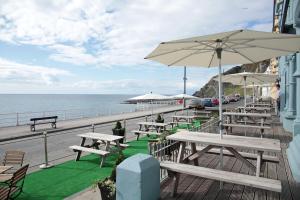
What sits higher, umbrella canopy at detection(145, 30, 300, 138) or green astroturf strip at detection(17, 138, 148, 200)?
umbrella canopy at detection(145, 30, 300, 138)

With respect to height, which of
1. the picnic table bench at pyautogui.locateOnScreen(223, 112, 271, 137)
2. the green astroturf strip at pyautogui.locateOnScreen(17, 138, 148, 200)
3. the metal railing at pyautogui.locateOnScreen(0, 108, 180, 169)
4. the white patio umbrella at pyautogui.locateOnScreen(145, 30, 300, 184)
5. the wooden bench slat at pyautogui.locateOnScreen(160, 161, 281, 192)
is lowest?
the green astroturf strip at pyautogui.locateOnScreen(17, 138, 148, 200)

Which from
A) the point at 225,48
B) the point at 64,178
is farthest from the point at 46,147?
the point at 225,48

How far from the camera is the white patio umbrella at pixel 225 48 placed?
16.3 feet

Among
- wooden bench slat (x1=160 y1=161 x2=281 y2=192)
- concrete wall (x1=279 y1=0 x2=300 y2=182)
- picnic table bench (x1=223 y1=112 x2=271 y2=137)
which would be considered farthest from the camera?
picnic table bench (x1=223 y1=112 x2=271 y2=137)

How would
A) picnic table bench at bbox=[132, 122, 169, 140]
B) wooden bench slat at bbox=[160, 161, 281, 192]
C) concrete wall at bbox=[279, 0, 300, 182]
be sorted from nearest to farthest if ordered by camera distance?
wooden bench slat at bbox=[160, 161, 281, 192]
concrete wall at bbox=[279, 0, 300, 182]
picnic table bench at bbox=[132, 122, 169, 140]

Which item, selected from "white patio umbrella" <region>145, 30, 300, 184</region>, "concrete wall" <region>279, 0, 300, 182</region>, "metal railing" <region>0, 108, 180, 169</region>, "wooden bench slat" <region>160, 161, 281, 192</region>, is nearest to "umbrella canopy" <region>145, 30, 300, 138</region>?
"white patio umbrella" <region>145, 30, 300, 184</region>

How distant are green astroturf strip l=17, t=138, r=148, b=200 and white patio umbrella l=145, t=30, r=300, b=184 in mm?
3864

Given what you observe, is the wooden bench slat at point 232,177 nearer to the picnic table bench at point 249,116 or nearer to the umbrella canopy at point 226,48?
the umbrella canopy at point 226,48

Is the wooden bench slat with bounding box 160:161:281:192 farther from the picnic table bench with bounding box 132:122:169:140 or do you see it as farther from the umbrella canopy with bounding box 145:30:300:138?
the picnic table bench with bounding box 132:122:169:140

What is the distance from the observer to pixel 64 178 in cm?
764

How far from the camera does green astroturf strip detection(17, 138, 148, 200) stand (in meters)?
6.55

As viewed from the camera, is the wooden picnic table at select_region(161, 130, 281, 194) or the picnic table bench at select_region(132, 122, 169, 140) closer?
the wooden picnic table at select_region(161, 130, 281, 194)

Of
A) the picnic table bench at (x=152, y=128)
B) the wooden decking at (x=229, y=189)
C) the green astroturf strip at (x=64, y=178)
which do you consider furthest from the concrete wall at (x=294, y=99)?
the picnic table bench at (x=152, y=128)

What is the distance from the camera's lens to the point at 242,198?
4.99 metres
